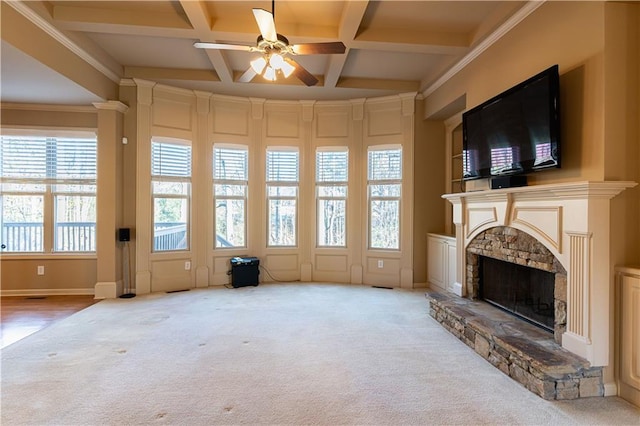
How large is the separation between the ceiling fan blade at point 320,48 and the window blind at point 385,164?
3.06 meters

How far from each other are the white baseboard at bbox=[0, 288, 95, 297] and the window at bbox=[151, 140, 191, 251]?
1.31 meters

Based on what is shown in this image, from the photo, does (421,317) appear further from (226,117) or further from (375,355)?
(226,117)

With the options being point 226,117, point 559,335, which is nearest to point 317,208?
point 226,117

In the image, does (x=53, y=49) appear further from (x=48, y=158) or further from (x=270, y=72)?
(x=270, y=72)

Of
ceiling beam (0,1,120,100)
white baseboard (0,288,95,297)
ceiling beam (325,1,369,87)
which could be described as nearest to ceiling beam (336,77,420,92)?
ceiling beam (325,1,369,87)

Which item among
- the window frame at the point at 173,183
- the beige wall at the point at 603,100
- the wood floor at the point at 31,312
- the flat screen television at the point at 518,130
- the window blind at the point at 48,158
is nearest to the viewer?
the beige wall at the point at 603,100

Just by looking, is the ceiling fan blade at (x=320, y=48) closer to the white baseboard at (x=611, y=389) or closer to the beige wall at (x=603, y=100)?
the beige wall at (x=603, y=100)

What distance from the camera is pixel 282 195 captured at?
609cm

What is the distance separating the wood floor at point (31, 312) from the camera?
3.57 m

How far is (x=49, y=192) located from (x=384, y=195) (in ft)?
18.3

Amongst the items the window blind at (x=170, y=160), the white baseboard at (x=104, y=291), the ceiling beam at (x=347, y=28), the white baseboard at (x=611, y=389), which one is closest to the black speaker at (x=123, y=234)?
the white baseboard at (x=104, y=291)

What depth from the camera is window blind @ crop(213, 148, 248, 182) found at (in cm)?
579

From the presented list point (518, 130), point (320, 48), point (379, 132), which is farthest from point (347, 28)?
point (379, 132)

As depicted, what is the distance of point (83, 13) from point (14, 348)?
3567 millimetres
